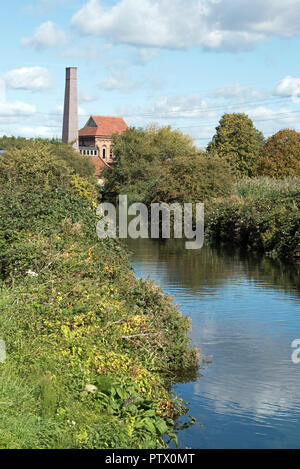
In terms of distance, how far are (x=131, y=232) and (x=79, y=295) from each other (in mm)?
35386

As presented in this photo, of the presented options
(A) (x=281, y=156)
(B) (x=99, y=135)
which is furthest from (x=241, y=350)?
(B) (x=99, y=135)

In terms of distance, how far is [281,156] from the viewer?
71.6 metres

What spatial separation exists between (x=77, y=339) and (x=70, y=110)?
90510 millimetres

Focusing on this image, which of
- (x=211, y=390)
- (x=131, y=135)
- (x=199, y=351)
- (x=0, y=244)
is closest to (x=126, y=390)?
(x=211, y=390)

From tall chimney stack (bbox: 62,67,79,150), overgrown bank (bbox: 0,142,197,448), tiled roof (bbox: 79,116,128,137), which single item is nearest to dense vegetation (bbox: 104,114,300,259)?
tall chimney stack (bbox: 62,67,79,150)

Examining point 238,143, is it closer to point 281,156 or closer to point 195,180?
point 281,156

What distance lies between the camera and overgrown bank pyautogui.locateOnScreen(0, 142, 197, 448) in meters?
Result: 7.95

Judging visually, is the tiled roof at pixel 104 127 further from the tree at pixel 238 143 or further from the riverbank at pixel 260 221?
the riverbank at pixel 260 221

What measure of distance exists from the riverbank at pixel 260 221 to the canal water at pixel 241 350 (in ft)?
17.4

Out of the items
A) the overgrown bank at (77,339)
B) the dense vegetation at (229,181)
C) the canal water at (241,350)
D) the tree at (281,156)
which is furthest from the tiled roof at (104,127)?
the overgrown bank at (77,339)

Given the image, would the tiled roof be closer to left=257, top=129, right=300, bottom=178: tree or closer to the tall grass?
left=257, top=129, right=300, bottom=178: tree

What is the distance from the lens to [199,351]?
13000 millimetres

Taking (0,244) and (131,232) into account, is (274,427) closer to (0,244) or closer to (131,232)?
(0,244)

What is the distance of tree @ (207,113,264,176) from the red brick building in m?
44.4
